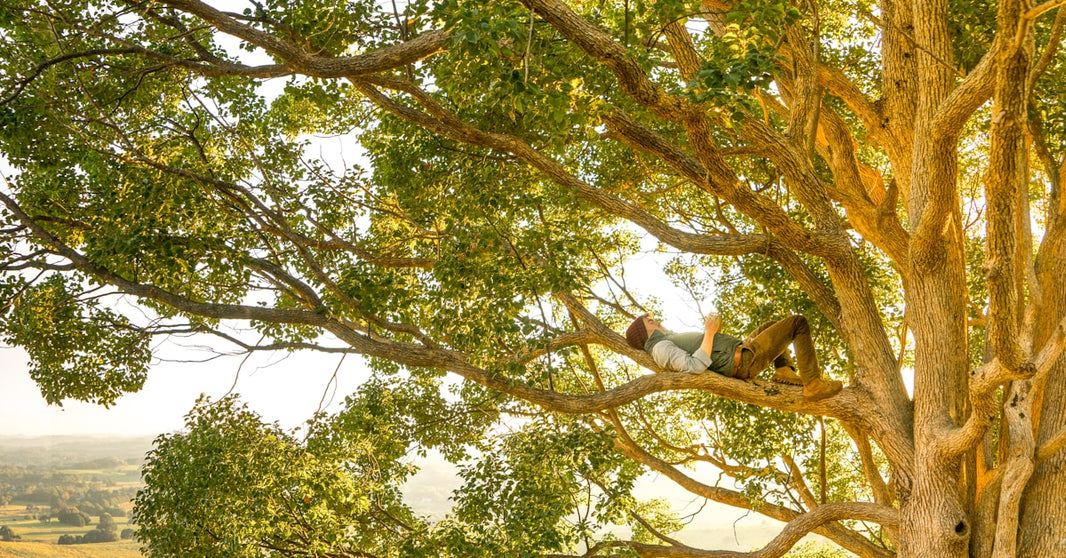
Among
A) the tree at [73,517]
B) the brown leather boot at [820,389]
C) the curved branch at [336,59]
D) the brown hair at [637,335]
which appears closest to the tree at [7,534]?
the tree at [73,517]

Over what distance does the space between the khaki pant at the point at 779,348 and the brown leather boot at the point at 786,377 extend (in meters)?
0.14

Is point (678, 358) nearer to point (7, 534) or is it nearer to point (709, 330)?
point (709, 330)

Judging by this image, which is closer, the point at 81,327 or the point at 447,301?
the point at 447,301

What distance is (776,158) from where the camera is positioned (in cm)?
584

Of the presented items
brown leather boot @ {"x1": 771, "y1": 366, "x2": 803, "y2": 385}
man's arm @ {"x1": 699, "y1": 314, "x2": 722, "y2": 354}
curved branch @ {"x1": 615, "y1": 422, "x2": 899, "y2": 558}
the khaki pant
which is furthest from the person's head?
curved branch @ {"x1": 615, "y1": 422, "x2": 899, "y2": 558}

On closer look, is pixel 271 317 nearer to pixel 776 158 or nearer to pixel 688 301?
pixel 776 158

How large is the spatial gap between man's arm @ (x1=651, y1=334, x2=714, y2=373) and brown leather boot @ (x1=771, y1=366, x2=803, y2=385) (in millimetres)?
697

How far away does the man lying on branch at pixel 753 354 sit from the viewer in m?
5.75

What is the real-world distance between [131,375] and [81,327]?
2.38 feet

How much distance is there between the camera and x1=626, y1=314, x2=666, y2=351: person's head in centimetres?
653

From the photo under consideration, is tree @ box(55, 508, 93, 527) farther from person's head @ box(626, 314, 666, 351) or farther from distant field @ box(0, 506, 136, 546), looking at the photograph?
person's head @ box(626, 314, 666, 351)

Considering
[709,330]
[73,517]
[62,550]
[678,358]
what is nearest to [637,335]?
[678,358]

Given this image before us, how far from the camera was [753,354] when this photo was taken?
585cm

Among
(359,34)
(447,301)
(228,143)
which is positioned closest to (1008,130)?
(447,301)
